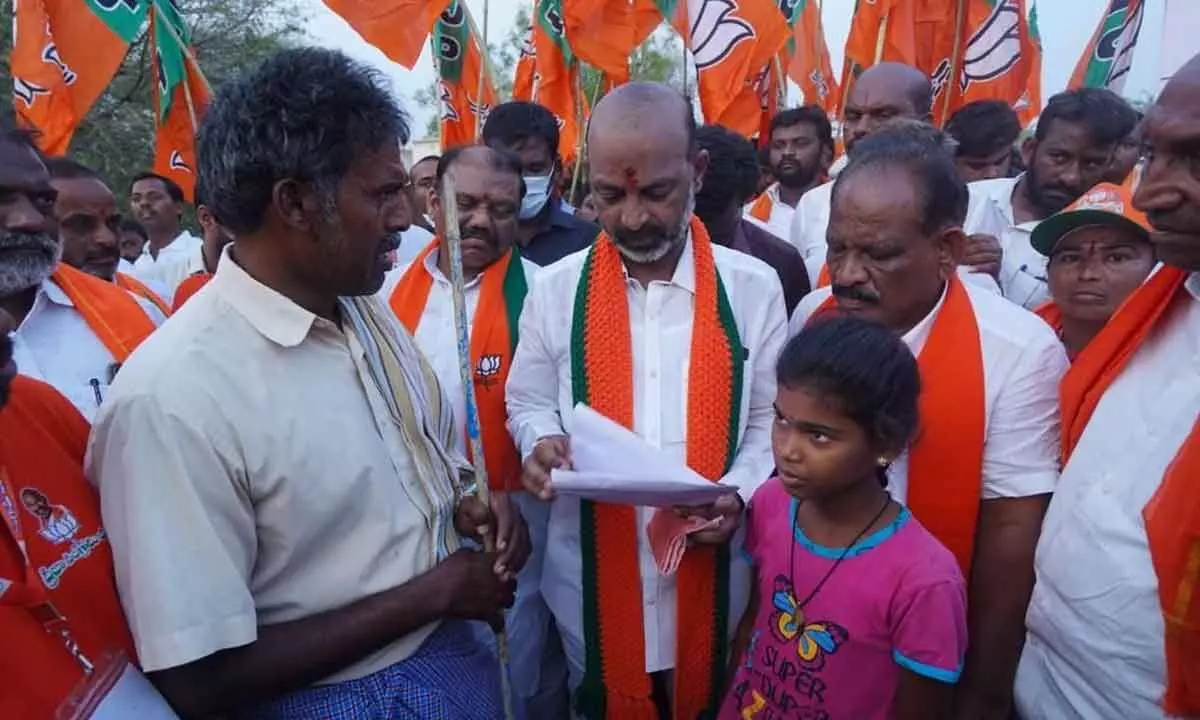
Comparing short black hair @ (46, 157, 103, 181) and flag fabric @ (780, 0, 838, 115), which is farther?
flag fabric @ (780, 0, 838, 115)

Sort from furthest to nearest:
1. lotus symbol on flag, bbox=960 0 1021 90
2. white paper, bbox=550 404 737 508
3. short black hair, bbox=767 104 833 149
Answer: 1. lotus symbol on flag, bbox=960 0 1021 90
2. short black hair, bbox=767 104 833 149
3. white paper, bbox=550 404 737 508

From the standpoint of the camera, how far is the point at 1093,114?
144 inches

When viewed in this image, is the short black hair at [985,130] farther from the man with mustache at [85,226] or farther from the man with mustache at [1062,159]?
the man with mustache at [85,226]

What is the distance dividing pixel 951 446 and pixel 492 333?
5.88ft

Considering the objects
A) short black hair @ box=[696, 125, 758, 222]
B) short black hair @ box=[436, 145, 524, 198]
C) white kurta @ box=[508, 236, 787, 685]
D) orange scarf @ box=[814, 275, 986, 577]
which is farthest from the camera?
short black hair @ box=[696, 125, 758, 222]

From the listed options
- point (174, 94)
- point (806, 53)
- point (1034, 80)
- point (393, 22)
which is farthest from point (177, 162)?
point (1034, 80)

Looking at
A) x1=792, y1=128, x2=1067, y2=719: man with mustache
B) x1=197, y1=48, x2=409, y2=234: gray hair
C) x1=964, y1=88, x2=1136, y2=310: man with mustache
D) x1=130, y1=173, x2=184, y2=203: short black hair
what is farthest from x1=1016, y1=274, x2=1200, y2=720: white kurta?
x1=130, y1=173, x2=184, y2=203: short black hair

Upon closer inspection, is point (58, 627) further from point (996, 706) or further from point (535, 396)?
point (996, 706)

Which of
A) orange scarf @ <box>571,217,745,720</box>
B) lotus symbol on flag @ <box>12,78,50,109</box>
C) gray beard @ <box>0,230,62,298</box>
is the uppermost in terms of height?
lotus symbol on flag @ <box>12,78,50,109</box>

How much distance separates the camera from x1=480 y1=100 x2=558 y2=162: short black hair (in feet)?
15.3

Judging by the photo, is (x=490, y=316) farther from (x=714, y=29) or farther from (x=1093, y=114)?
(x=714, y=29)

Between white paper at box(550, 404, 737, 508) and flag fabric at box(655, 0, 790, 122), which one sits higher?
flag fabric at box(655, 0, 790, 122)

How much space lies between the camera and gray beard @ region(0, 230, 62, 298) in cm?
220

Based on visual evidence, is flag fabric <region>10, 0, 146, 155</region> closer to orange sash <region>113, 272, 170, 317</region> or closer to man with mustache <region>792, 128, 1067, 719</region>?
orange sash <region>113, 272, 170, 317</region>
